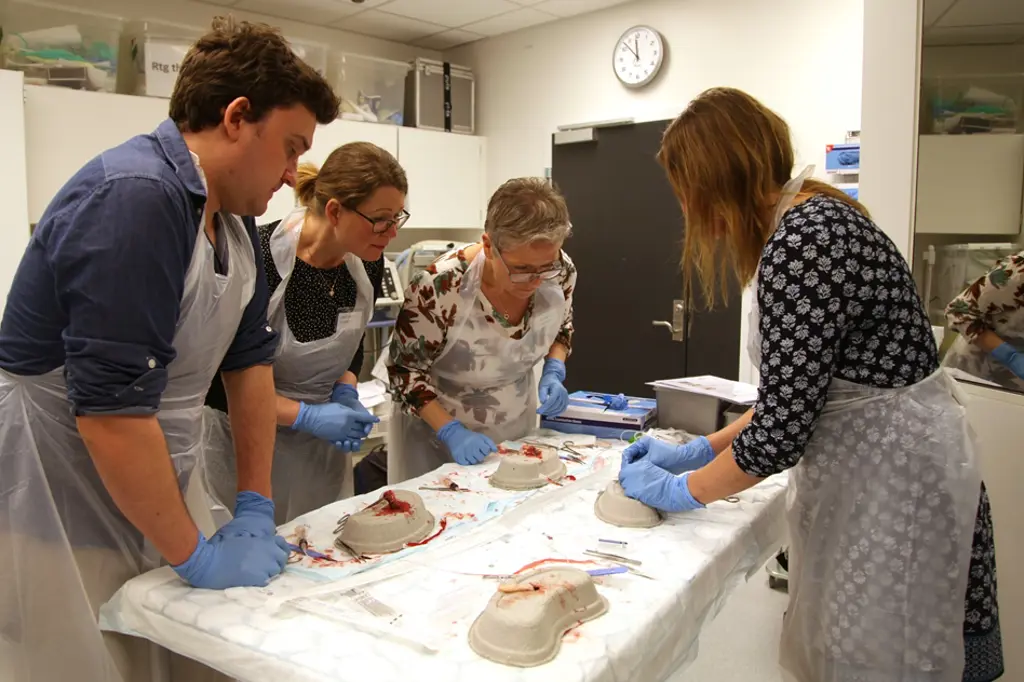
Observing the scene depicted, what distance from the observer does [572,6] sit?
393 cm

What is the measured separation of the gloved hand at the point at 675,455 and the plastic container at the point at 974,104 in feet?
3.96

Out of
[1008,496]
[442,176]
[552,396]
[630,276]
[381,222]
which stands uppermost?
[442,176]

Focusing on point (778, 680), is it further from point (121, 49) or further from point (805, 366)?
point (121, 49)

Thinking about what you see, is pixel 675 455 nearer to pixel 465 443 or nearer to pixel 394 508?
pixel 465 443

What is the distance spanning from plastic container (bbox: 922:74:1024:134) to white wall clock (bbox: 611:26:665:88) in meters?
1.96

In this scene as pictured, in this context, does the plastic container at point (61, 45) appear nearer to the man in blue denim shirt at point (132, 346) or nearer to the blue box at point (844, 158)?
the man in blue denim shirt at point (132, 346)

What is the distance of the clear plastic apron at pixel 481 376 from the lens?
1.89 m

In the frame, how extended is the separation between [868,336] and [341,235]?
3.72 feet

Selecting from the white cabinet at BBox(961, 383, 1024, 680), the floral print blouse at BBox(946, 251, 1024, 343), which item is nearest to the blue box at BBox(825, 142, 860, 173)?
the floral print blouse at BBox(946, 251, 1024, 343)

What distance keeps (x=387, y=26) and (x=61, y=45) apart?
1.79 m

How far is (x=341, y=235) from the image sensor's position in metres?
1.69

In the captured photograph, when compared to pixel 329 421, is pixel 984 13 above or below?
above

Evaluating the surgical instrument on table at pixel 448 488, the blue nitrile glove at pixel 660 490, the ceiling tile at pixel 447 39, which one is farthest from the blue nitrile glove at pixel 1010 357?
the ceiling tile at pixel 447 39

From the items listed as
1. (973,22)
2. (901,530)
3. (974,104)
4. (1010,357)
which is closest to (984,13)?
(973,22)
